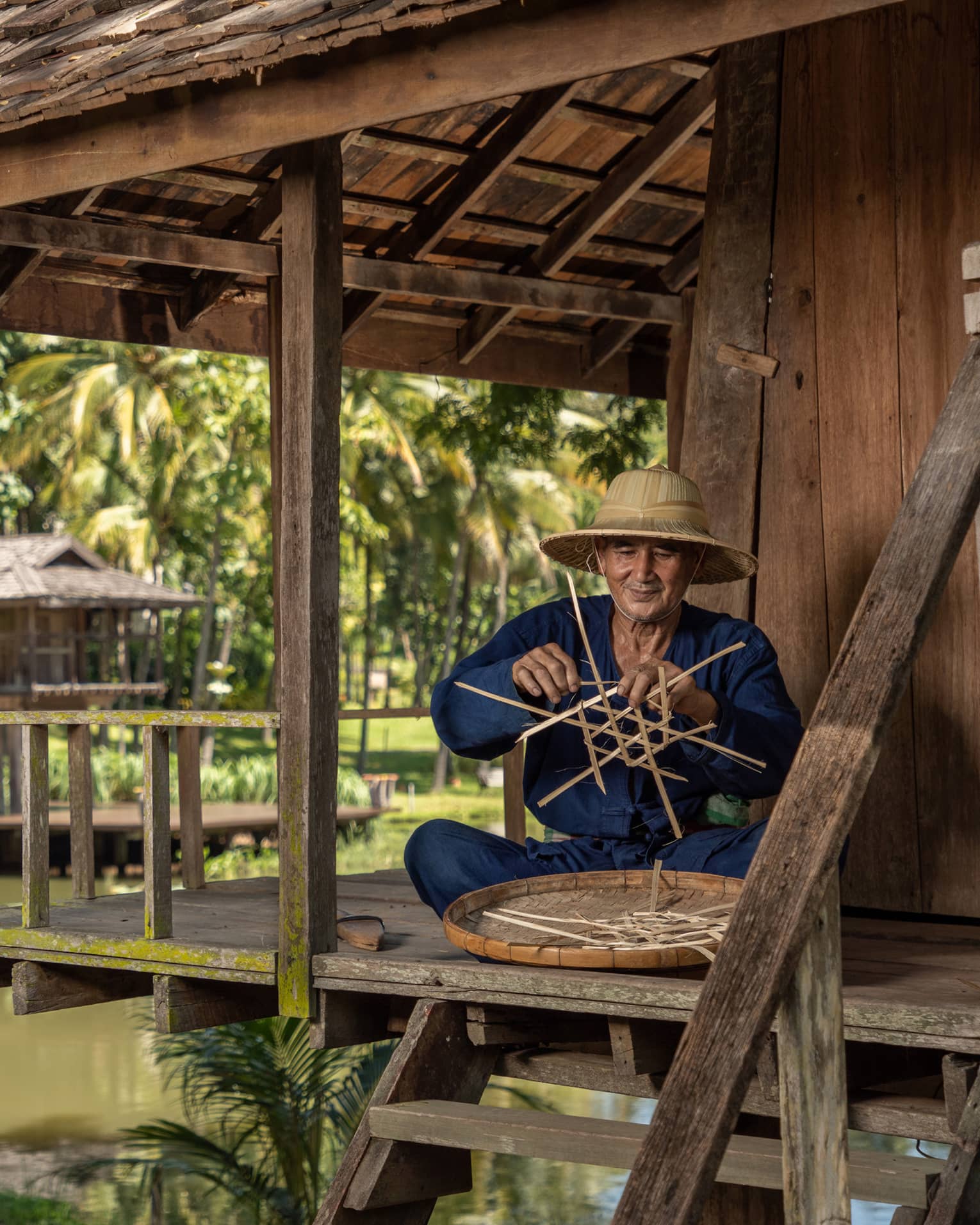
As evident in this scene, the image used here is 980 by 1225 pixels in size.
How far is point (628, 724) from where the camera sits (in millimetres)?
3979

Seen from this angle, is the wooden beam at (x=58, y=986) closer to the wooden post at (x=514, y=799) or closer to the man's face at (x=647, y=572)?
the wooden post at (x=514, y=799)

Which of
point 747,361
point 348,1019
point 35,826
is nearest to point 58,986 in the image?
point 35,826

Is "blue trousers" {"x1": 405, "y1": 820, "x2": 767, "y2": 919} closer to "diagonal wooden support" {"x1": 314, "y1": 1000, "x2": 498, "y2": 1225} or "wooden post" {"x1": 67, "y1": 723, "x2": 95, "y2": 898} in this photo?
"diagonal wooden support" {"x1": 314, "y1": 1000, "x2": 498, "y2": 1225}

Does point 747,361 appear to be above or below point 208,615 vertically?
above

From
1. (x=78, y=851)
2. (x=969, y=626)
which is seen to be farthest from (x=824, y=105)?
(x=78, y=851)

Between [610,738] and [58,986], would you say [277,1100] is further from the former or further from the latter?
[610,738]

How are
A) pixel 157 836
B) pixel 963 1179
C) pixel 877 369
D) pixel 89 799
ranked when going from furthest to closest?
1. pixel 89 799
2. pixel 877 369
3. pixel 157 836
4. pixel 963 1179

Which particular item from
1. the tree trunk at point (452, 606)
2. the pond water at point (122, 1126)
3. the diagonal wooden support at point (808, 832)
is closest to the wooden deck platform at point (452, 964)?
the diagonal wooden support at point (808, 832)

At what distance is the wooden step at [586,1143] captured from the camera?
2828 mm

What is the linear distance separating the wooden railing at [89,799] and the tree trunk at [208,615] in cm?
1962

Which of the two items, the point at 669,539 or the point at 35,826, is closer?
the point at 669,539

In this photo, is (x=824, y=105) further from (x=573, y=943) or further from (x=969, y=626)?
(x=573, y=943)

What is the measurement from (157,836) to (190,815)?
5.51 ft

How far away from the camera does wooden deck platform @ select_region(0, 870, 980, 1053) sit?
9.88 ft
